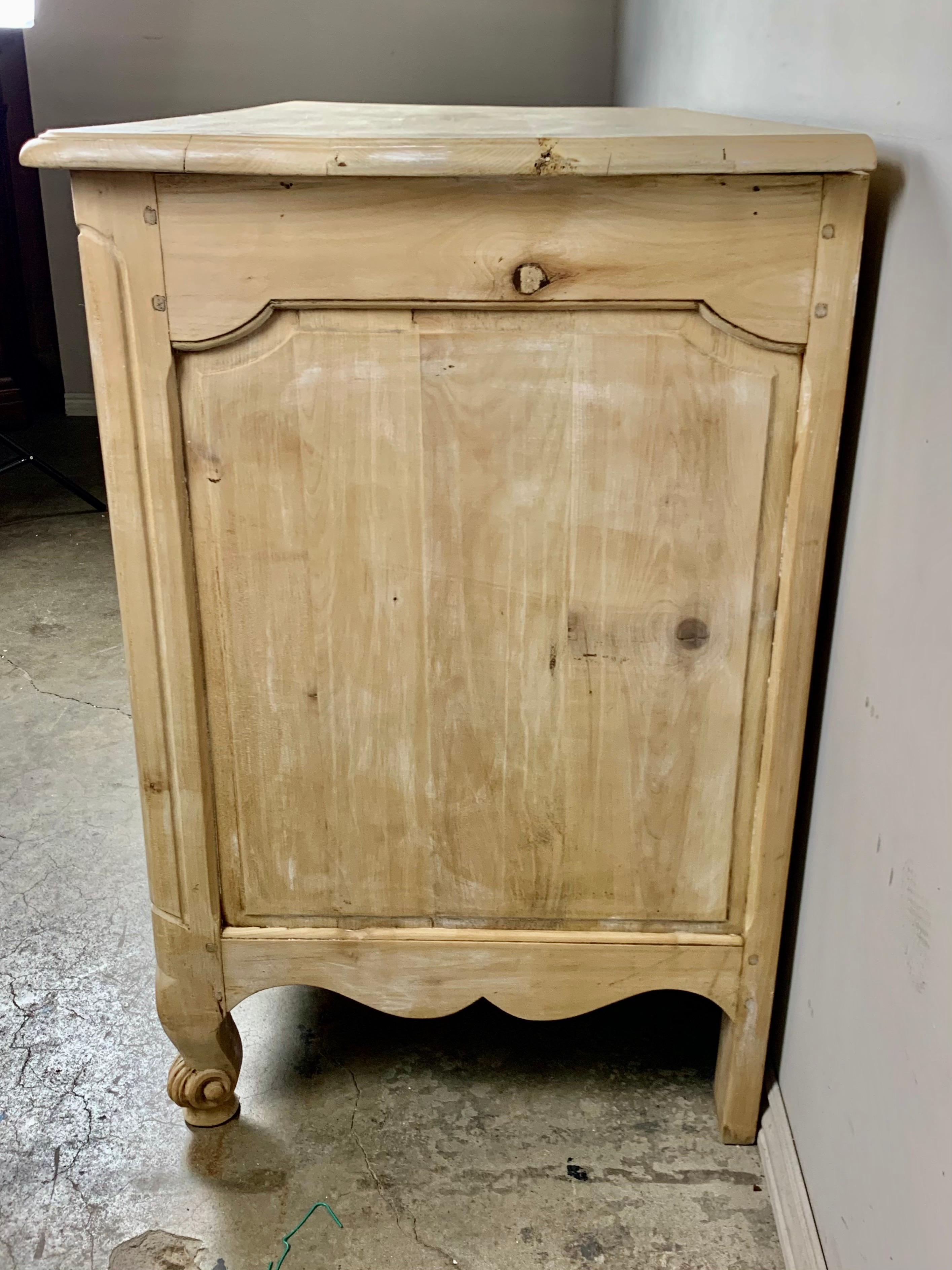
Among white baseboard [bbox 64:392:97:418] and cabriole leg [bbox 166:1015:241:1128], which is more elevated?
cabriole leg [bbox 166:1015:241:1128]

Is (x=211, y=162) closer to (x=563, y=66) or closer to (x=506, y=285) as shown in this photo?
(x=506, y=285)

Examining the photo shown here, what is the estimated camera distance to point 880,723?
906 mm

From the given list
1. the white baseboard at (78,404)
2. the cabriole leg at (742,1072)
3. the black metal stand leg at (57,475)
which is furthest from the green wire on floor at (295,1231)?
the white baseboard at (78,404)

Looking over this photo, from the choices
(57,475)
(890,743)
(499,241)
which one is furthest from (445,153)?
(57,475)

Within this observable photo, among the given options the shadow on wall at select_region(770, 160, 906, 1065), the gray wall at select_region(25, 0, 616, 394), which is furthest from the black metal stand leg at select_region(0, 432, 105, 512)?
the shadow on wall at select_region(770, 160, 906, 1065)

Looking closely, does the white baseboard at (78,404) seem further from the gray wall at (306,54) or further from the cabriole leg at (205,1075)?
the cabriole leg at (205,1075)

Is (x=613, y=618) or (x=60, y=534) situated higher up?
(x=613, y=618)

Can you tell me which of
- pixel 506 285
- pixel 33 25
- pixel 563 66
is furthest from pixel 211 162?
pixel 33 25

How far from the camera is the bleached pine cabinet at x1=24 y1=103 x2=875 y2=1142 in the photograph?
0.92m

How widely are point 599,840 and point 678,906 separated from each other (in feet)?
0.37

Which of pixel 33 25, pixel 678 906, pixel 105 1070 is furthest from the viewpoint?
pixel 33 25

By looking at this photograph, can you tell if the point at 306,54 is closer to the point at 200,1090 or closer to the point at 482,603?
the point at 482,603

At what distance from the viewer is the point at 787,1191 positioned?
112 centimetres

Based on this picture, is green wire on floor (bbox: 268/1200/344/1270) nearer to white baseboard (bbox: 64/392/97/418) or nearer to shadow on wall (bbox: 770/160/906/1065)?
shadow on wall (bbox: 770/160/906/1065)
